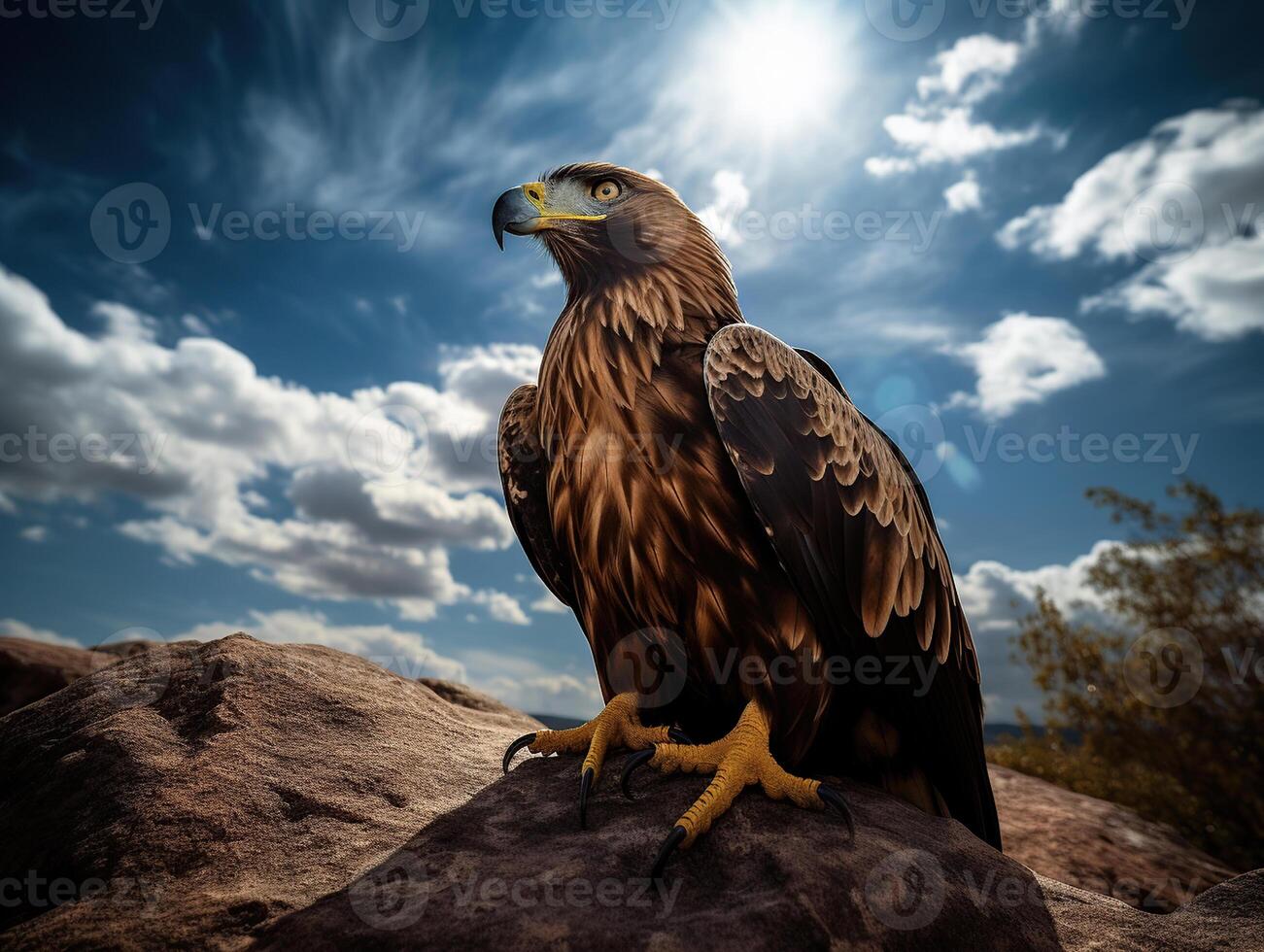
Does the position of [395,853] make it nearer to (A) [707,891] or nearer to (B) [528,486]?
(A) [707,891]

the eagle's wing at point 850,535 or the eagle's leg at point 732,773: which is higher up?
the eagle's wing at point 850,535

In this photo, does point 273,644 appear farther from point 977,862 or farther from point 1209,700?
point 1209,700

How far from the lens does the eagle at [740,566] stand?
3180 mm

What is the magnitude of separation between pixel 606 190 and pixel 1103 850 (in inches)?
247

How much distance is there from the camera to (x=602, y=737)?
3305 millimetres

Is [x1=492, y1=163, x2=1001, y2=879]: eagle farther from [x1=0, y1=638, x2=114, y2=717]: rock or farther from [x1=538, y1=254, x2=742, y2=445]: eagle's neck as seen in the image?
[x1=0, y1=638, x2=114, y2=717]: rock

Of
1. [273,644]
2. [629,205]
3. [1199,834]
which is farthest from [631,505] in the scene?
[1199,834]

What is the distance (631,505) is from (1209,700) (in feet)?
32.0

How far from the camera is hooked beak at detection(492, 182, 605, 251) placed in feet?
13.8

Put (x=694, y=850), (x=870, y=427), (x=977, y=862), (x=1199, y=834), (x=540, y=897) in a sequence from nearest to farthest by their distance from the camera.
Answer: (x=540, y=897), (x=694, y=850), (x=977, y=862), (x=870, y=427), (x=1199, y=834)

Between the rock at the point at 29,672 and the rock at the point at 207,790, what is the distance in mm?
4220

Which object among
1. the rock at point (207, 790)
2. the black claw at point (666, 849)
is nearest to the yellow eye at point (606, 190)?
the rock at point (207, 790)

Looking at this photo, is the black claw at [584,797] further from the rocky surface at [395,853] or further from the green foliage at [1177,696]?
the green foliage at [1177,696]

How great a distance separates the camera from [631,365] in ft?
11.9
